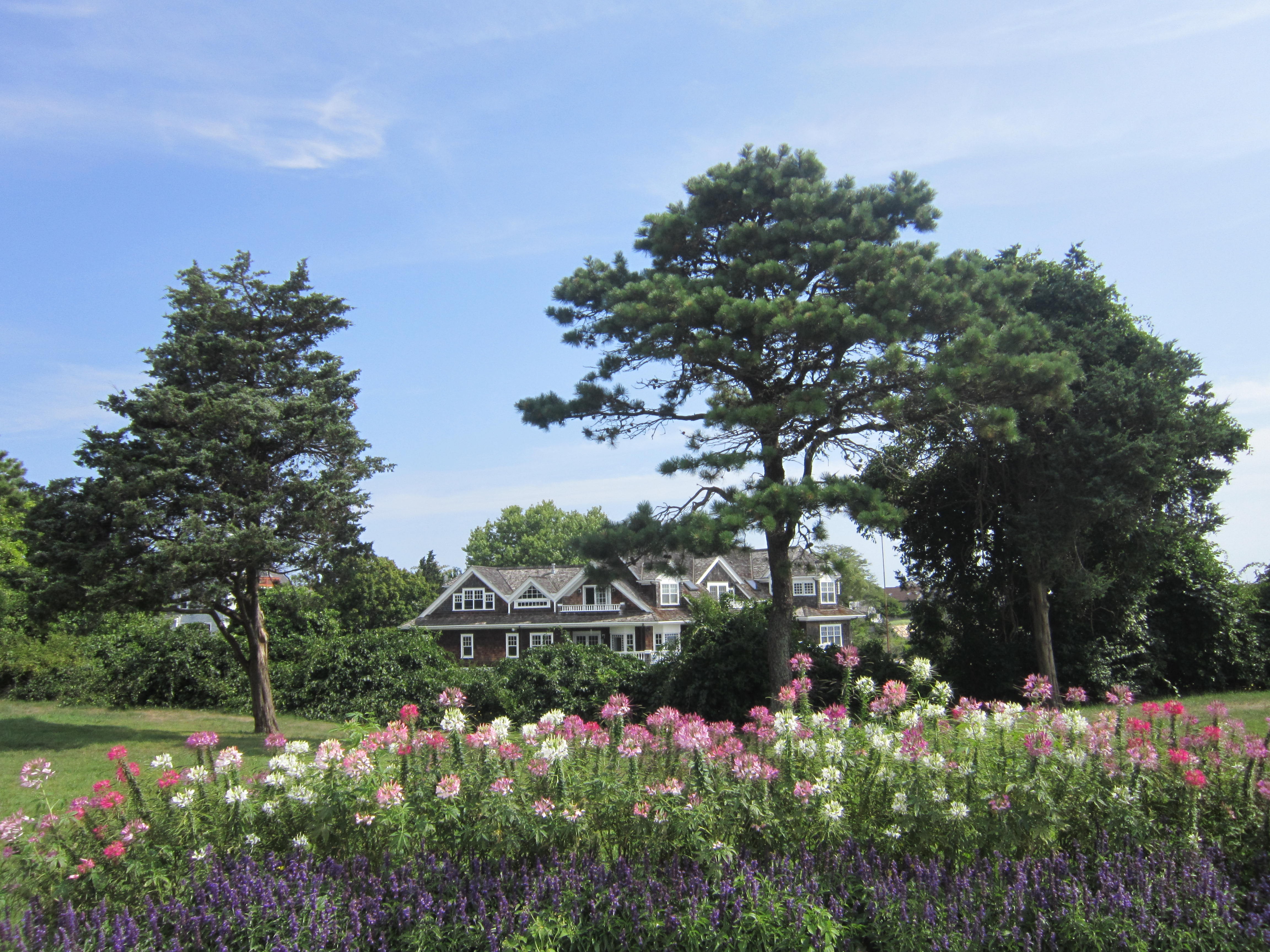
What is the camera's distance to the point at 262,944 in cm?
387

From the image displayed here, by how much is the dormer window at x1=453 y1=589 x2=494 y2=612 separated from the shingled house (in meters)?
0.03

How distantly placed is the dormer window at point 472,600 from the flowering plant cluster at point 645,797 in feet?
115

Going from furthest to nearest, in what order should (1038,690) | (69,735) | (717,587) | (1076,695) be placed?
(717,587) < (69,735) < (1076,695) < (1038,690)

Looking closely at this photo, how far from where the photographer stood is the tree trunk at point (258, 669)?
A: 58.6 ft

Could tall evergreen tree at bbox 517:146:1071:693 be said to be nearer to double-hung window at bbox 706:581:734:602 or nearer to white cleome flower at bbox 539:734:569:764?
white cleome flower at bbox 539:734:569:764

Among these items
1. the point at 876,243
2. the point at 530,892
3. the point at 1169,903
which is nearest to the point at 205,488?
the point at 876,243

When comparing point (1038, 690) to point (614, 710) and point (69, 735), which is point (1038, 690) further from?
point (69, 735)

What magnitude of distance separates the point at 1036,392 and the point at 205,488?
15.9m

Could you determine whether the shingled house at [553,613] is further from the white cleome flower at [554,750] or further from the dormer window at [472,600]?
the white cleome flower at [554,750]

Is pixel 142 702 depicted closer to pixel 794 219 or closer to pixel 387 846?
pixel 794 219

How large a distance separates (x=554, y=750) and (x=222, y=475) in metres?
14.7

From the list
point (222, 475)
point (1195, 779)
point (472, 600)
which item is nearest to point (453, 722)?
point (1195, 779)

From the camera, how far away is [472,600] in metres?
39.9

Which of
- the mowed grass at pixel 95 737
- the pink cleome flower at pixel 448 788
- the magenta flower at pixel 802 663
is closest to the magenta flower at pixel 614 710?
the pink cleome flower at pixel 448 788
